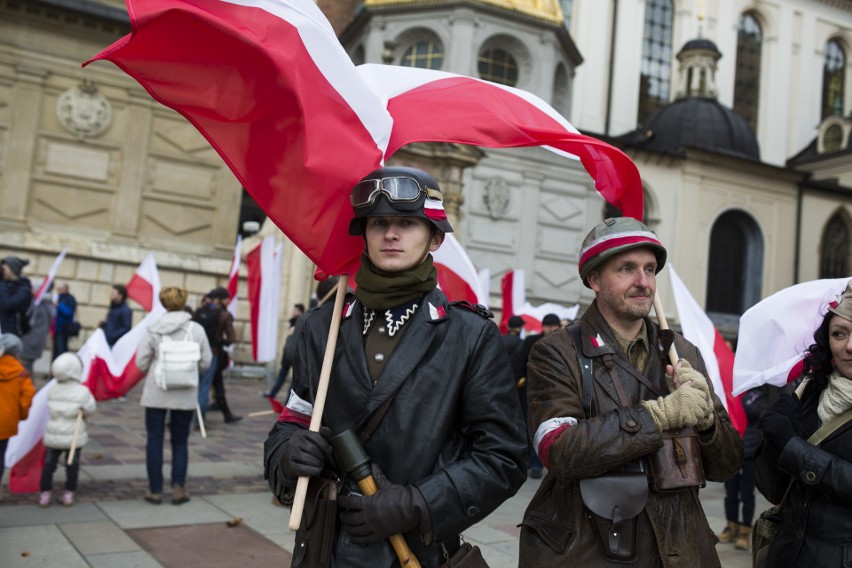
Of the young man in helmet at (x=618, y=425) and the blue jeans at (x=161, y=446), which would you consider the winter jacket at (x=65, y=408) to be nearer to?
the blue jeans at (x=161, y=446)

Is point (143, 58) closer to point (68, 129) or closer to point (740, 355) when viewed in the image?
point (740, 355)

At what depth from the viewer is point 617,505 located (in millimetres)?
2447

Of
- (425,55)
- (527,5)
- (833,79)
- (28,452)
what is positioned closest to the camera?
(28,452)

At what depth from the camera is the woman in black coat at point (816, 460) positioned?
2.66m

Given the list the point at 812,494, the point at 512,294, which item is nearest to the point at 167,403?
the point at 812,494

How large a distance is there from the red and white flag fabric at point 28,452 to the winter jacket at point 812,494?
227 inches

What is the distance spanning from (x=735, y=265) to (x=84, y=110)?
26926mm

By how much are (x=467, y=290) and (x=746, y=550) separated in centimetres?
322

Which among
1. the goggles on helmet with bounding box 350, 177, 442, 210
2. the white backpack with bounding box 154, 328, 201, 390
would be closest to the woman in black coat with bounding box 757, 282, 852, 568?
the goggles on helmet with bounding box 350, 177, 442, 210

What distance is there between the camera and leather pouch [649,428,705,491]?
248cm

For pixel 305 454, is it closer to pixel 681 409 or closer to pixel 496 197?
pixel 681 409

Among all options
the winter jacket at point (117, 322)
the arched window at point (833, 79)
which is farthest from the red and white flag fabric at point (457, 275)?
the arched window at point (833, 79)

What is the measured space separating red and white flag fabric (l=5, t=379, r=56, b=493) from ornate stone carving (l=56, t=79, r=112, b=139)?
12569 mm

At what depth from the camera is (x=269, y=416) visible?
41.8ft
